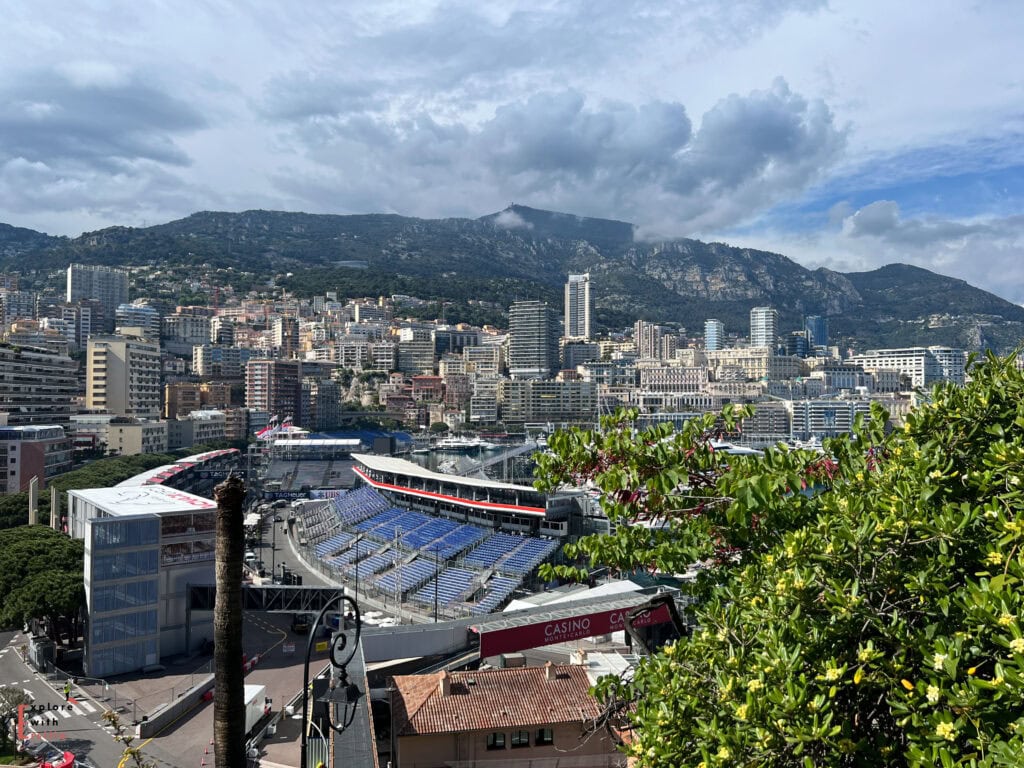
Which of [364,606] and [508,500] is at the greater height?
[508,500]

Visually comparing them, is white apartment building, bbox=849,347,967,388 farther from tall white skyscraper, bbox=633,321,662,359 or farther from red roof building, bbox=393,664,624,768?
red roof building, bbox=393,664,624,768

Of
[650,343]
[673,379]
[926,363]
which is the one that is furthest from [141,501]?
[926,363]

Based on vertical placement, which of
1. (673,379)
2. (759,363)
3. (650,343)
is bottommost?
(673,379)

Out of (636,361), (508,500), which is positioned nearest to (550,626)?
(508,500)

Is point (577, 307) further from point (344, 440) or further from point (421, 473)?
point (421, 473)

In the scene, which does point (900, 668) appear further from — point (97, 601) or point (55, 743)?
point (97, 601)

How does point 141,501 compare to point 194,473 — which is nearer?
point 141,501
